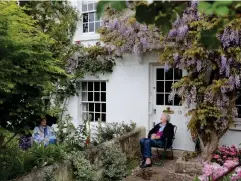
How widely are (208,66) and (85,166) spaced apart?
11.3 ft

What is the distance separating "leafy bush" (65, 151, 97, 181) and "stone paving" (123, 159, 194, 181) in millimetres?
1204

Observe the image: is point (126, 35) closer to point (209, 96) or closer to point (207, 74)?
point (207, 74)

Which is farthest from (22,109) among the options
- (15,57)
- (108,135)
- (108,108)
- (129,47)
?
(108,108)

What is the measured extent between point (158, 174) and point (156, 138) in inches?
44.0

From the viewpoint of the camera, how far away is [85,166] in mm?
5410

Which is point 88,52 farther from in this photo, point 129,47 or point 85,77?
point 129,47

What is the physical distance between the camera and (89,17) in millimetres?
10055

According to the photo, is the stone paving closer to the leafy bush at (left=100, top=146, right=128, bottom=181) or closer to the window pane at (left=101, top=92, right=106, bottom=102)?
the leafy bush at (left=100, top=146, right=128, bottom=181)

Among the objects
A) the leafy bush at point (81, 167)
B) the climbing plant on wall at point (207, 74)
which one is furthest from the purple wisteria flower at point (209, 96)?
the leafy bush at point (81, 167)

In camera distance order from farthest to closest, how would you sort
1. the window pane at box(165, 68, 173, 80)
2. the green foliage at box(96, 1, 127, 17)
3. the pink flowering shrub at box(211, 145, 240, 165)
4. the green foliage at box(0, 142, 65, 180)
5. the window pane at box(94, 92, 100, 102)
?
the window pane at box(94, 92, 100, 102), the window pane at box(165, 68, 173, 80), the pink flowering shrub at box(211, 145, 240, 165), the green foliage at box(0, 142, 65, 180), the green foliage at box(96, 1, 127, 17)

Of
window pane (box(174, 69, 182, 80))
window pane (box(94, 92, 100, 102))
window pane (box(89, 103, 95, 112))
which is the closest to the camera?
window pane (box(174, 69, 182, 80))

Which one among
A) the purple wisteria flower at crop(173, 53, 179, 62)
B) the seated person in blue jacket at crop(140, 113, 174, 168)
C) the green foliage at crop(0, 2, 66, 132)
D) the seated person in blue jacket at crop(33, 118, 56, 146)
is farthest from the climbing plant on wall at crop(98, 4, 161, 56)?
the green foliage at crop(0, 2, 66, 132)

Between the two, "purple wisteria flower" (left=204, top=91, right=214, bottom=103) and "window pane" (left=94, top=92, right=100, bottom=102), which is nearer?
"purple wisteria flower" (left=204, top=91, right=214, bottom=103)

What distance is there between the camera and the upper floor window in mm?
9922
